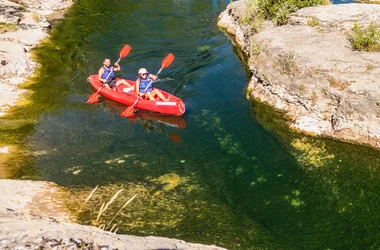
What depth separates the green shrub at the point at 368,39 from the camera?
11.3m

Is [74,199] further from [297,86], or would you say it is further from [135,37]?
[135,37]

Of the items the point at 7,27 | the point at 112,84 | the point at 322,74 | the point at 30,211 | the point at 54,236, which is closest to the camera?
the point at 54,236

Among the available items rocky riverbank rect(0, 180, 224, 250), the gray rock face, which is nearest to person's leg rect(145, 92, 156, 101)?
the gray rock face

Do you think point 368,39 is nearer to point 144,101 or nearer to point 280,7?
point 280,7

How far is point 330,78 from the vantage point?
10.8 meters

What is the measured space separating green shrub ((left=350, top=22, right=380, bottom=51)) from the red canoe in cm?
564

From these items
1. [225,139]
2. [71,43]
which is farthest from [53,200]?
[71,43]

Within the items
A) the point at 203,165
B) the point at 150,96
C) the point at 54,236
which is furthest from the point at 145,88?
the point at 54,236

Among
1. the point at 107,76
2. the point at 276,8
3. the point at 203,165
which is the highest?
the point at 276,8

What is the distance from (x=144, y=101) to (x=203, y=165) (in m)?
3.74

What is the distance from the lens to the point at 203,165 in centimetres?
950

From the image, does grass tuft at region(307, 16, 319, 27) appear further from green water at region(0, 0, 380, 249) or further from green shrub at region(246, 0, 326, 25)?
green water at region(0, 0, 380, 249)

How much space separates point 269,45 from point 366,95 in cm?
398

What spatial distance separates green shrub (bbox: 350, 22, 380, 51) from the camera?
447 inches
